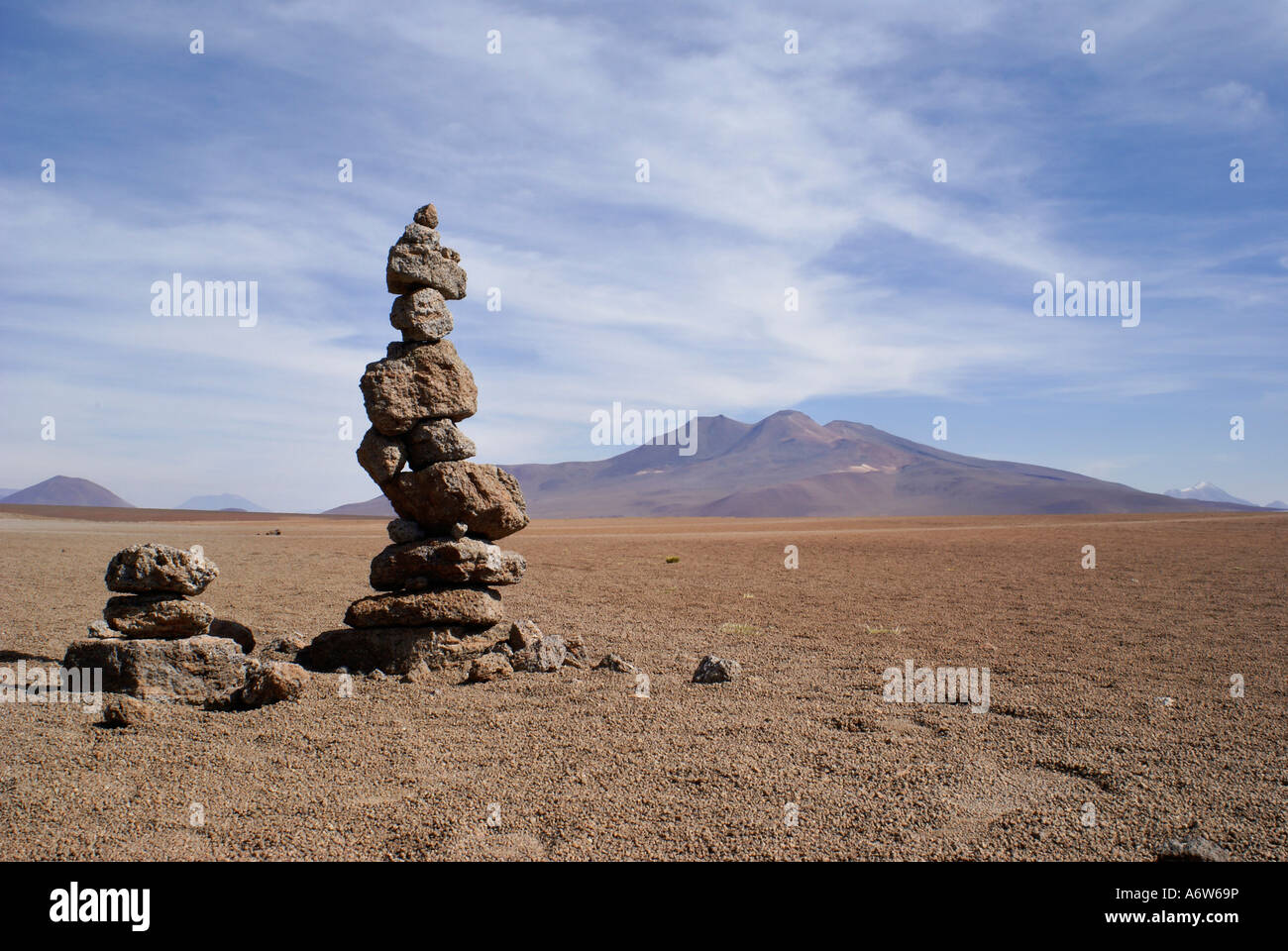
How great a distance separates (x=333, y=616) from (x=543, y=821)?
11247 millimetres

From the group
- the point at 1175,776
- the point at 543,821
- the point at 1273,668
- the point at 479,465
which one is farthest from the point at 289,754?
the point at 1273,668

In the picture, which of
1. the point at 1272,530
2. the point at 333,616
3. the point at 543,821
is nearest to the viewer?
the point at 543,821

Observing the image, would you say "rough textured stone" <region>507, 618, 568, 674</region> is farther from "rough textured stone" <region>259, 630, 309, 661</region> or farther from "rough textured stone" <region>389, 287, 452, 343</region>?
"rough textured stone" <region>389, 287, 452, 343</region>

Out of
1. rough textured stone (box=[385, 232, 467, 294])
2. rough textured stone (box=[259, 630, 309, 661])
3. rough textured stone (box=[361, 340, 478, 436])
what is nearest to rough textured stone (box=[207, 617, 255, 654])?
rough textured stone (box=[259, 630, 309, 661])

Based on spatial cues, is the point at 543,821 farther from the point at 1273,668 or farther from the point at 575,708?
the point at 1273,668

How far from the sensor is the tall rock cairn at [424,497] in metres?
10.2

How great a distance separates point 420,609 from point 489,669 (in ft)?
3.97

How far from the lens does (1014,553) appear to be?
30062 millimetres

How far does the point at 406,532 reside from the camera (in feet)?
34.8

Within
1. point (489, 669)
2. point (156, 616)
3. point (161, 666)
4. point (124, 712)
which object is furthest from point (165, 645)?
point (489, 669)

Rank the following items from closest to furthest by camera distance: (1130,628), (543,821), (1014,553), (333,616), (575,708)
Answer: (543,821)
(575,708)
(1130,628)
(333,616)
(1014,553)

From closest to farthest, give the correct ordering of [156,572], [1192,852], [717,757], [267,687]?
[1192,852] → [717,757] → [267,687] → [156,572]

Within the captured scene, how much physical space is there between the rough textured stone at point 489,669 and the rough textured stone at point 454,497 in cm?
179

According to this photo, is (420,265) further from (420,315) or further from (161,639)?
(161,639)
